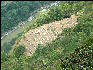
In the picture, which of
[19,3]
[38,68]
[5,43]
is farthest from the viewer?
[19,3]

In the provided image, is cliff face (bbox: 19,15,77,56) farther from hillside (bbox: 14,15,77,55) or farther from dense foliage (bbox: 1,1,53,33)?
dense foliage (bbox: 1,1,53,33)

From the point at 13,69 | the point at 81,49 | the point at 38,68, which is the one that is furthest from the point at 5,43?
the point at 81,49

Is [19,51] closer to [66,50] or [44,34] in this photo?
[44,34]

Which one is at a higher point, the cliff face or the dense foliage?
the cliff face

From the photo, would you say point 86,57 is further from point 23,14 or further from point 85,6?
point 23,14

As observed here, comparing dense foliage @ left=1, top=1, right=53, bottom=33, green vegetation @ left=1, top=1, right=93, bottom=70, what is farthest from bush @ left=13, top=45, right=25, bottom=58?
dense foliage @ left=1, top=1, right=53, bottom=33
